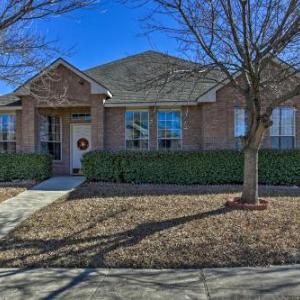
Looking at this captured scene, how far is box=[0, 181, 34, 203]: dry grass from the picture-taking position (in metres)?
10.7

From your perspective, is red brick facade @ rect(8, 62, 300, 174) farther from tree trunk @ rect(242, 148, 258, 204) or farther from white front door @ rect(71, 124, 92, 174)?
tree trunk @ rect(242, 148, 258, 204)

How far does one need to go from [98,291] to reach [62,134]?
12.6m

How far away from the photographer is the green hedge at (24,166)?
44.9 feet

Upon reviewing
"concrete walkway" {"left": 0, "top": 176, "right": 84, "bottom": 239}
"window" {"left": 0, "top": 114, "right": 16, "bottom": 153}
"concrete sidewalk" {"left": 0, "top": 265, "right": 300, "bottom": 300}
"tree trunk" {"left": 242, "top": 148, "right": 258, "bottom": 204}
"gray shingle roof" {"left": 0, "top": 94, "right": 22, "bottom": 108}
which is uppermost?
"gray shingle roof" {"left": 0, "top": 94, "right": 22, "bottom": 108}

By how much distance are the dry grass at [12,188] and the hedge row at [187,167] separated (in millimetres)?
2286

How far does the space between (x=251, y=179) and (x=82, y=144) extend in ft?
31.7

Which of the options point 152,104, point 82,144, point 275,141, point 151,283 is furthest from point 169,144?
point 151,283

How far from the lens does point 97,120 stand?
14.4 m

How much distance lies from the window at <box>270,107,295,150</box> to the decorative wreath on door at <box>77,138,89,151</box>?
8.30 metres

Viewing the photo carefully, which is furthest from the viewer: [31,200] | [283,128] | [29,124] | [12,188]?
[29,124]

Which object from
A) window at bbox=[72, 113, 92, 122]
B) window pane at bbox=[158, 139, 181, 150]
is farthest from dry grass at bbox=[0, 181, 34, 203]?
window pane at bbox=[158, 139, 181, 150]

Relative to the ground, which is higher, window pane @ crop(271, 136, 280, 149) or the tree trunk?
window pane @ crop(271, 136, 280, 149)

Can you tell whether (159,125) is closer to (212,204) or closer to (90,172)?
(90,172)

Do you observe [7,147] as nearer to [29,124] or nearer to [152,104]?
[29,124]
